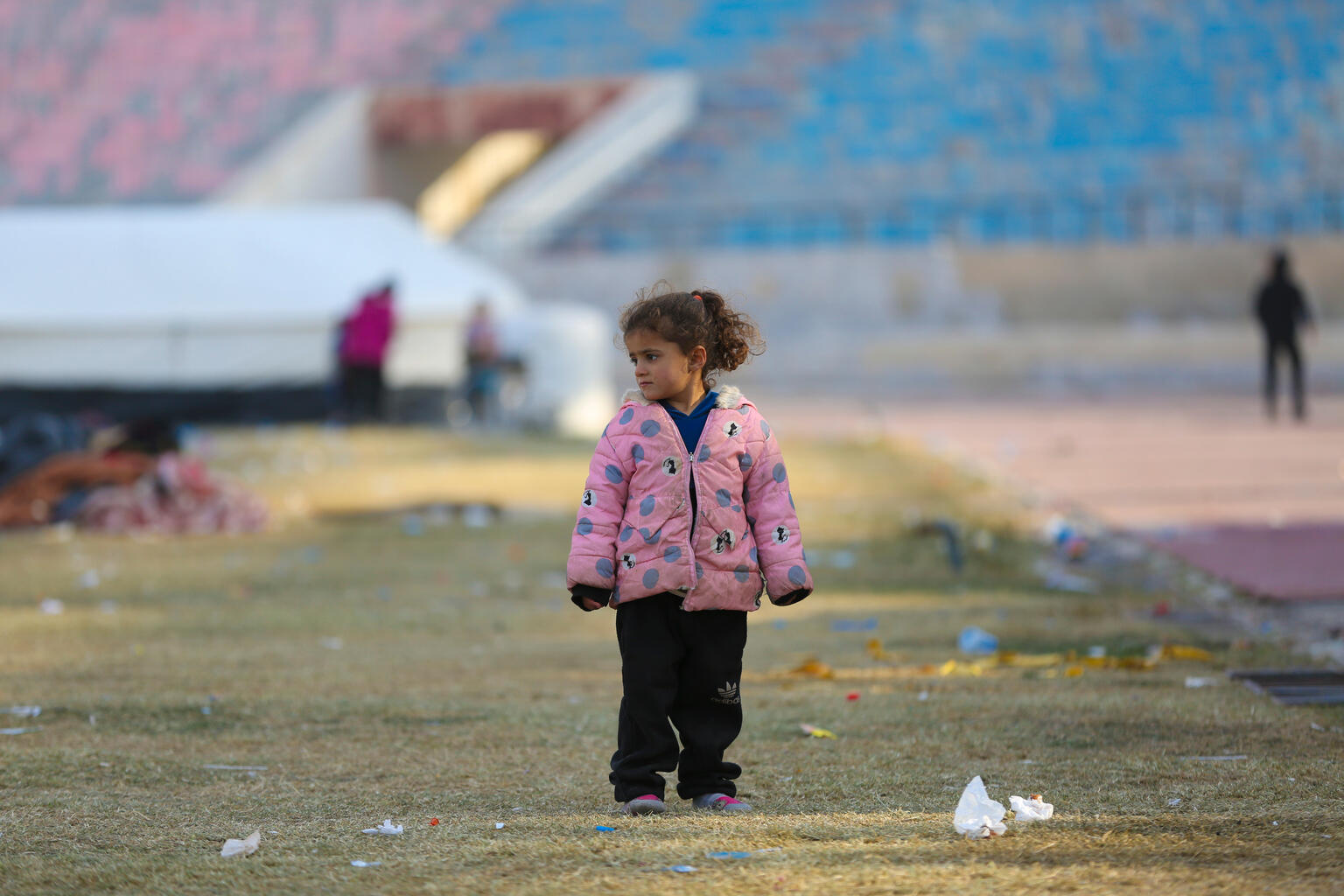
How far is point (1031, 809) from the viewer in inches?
169

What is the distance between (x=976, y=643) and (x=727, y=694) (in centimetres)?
296

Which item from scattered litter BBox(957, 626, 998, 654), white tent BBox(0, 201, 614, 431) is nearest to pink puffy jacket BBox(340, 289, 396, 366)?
white tent BBox(0, 201, 614, 431)

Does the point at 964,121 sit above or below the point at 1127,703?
above

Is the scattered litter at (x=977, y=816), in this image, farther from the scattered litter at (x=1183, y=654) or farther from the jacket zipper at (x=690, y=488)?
the scattered litter at (x=1183, y=654)

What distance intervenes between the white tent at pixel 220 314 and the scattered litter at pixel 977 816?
53.6 feet

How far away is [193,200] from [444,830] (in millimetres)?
34421

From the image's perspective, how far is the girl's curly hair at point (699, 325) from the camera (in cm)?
461

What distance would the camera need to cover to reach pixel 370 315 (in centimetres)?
1964

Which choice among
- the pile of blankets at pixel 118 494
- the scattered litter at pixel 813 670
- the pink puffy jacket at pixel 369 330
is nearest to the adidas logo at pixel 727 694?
the scattered litter at pixel 813 670

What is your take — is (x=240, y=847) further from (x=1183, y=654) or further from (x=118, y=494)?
(x=118, y=494)

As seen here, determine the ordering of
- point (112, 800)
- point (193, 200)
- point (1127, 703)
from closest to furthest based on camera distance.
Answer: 1. point (112, 800)
2. point (1127, 703)
3. point (193, 200)

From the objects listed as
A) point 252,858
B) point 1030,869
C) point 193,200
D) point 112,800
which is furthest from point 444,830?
point 193,200

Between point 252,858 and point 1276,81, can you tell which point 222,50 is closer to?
point 1276,81

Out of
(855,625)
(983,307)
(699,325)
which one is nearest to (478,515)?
(855,625)
